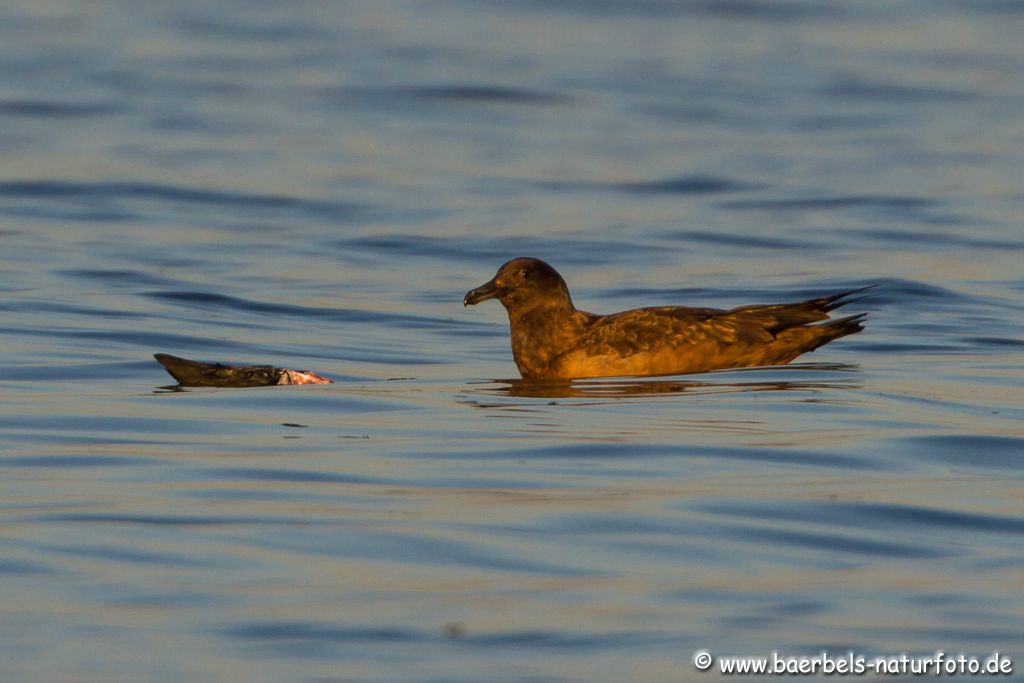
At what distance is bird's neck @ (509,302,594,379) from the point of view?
1172 cm

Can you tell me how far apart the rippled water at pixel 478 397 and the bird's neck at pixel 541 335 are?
50 cm

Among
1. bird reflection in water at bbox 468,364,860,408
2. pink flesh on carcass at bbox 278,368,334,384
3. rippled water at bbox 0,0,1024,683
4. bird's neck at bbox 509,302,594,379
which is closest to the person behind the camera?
rippled water at bbox 0,0,1024,683

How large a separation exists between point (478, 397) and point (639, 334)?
4.12 feet

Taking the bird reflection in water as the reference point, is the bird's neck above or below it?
above

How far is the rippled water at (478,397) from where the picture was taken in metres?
6.00

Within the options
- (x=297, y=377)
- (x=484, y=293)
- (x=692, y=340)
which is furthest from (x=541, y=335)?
(x=297, y=377)

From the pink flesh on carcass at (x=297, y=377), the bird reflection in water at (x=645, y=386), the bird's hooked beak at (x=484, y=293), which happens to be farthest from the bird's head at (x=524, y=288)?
the pink flesh on carcass at (x=297, y=377)

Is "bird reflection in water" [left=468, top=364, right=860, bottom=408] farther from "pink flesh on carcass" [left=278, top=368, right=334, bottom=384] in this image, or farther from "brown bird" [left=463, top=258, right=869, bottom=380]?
"pink flesh on carcass" [left=278, top=368, right=334, bottom=384]

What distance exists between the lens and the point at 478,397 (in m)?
10.7

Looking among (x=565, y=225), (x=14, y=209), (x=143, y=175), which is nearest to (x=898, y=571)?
(x=565, y=225)

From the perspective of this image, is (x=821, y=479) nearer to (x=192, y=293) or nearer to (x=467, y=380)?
(x=467, y=380)

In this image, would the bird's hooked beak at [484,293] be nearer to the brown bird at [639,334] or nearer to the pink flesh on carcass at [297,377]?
the brown bird at [639,334]

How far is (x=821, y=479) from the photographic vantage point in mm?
8117

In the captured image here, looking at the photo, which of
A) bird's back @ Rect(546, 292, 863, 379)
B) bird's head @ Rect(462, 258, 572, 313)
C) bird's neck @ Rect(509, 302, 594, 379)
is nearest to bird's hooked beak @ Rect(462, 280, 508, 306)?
bird's head @ Rect(462, 258, 572, 313)
